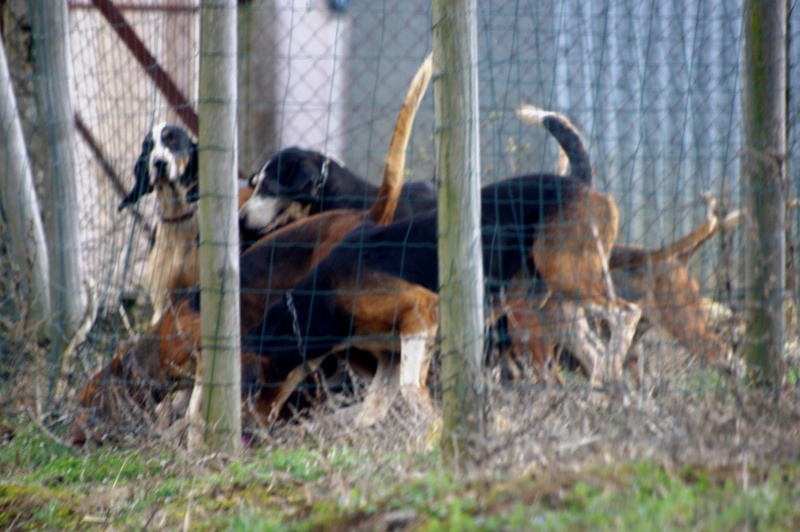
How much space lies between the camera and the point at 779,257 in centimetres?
489

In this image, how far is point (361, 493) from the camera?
3.63 m

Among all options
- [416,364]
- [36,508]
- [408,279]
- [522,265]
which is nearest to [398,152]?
[408,279]

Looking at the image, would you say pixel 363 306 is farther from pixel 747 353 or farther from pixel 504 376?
pixel 747 353

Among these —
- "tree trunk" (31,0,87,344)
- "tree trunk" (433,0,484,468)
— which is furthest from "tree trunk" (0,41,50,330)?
"tree trunk" (433,0,484,468)

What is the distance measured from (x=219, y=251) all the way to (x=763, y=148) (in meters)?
2.56

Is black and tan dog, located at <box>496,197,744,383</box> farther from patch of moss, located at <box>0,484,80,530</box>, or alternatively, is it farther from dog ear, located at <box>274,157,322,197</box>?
patch of moss, located at <box>0,484,80,530</box>

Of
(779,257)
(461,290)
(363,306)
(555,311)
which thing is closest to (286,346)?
(363,306)

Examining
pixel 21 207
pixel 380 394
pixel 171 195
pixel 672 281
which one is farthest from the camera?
pixel 171 195

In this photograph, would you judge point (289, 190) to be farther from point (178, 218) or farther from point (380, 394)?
point (380, 394)

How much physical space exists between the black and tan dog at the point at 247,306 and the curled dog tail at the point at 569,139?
0.86 metres

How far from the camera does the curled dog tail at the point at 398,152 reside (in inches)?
226

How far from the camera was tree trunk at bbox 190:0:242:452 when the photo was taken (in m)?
5.15

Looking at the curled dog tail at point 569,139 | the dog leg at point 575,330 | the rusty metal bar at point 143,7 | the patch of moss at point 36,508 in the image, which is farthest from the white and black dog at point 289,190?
the patch of moss at point 36,508

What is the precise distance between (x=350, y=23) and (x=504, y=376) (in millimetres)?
4933
